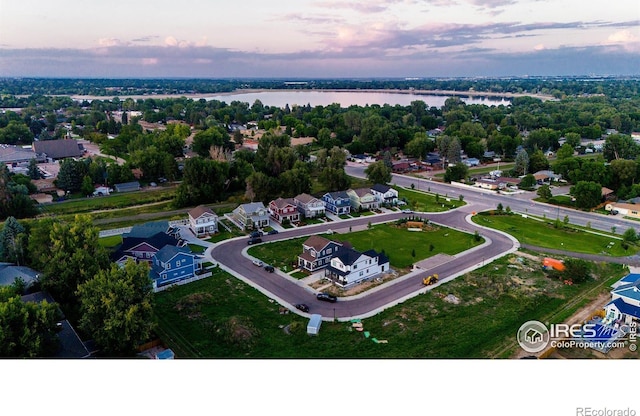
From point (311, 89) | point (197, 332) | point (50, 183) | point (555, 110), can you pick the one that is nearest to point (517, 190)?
point (197, 332)

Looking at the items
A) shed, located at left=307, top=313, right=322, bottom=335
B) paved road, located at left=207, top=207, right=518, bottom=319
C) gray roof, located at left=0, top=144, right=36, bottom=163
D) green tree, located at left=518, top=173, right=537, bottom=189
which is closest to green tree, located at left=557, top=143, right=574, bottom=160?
green tree, located at left=518, top=173, right=537, bottom=189

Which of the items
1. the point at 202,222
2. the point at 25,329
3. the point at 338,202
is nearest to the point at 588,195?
the point at 338,202

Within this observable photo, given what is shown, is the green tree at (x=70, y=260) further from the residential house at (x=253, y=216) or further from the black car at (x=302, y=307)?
the residential house at (x=253, y=216)

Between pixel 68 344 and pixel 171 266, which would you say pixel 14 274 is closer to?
pixel 171 266

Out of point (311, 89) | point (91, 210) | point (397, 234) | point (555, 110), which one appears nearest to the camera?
point (397, 234)

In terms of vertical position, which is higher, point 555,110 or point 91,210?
point 555,110

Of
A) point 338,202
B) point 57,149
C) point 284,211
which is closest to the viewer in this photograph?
point 284,211

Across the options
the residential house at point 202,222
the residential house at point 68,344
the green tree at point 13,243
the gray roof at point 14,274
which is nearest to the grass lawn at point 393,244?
the residential house at point 202,222

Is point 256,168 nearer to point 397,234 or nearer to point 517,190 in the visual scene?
point 397,234
